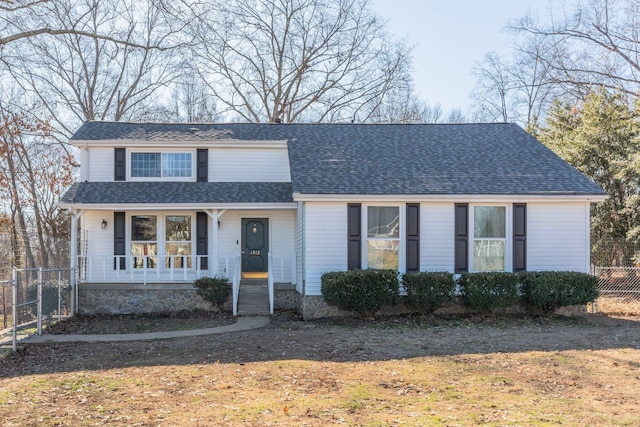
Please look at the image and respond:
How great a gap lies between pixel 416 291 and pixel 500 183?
3657 mm

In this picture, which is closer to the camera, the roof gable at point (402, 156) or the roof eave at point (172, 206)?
the roof gable at point (402, 156)

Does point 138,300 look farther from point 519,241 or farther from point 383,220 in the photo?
point 519,241

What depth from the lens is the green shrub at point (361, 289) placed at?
13625 mm

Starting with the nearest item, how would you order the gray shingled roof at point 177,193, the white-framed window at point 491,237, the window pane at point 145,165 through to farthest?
the white-framed window at point 491,237
the gray shingled roof at point 177,193
the window pane at point 145,165

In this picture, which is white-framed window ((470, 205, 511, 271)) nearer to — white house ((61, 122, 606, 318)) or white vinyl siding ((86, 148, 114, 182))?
white house ((61, 122, 606, 318))

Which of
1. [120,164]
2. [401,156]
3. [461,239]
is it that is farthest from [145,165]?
[461,239]

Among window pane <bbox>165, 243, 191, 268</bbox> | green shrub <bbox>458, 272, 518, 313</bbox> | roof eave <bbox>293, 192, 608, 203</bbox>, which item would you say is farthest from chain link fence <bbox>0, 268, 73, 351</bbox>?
green shrub <bbox>458, 272, 518, 313</bbox>

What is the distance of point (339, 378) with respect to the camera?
8359 millimetres

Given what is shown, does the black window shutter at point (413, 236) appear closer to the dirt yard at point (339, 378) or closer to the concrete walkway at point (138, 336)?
the dirt yard at point (339, 378)

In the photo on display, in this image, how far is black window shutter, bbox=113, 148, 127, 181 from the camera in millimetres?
17859

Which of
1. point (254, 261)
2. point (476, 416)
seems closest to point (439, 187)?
point (254, 261)

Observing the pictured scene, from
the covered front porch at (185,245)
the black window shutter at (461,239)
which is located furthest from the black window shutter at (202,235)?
the black window shutter at (461,239)

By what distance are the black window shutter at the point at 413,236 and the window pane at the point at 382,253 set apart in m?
0.34

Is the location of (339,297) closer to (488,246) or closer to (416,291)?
(416,291)
